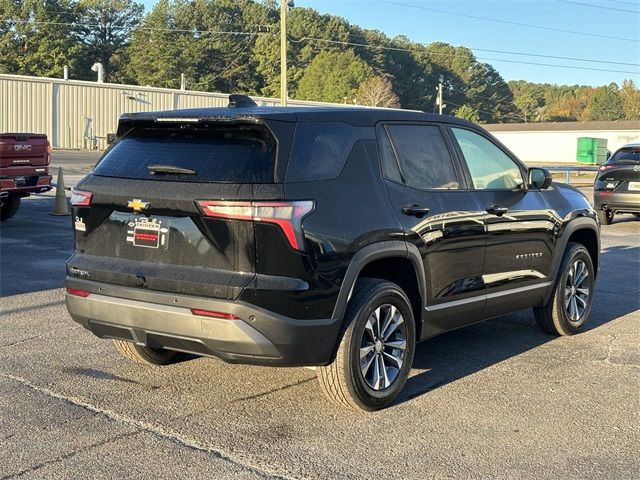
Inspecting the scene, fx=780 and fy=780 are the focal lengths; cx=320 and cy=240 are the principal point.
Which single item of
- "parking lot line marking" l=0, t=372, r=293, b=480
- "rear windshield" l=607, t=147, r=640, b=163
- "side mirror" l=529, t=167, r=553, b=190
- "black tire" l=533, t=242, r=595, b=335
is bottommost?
"parking lot line marking" l=0, t=372, r=293, b=480

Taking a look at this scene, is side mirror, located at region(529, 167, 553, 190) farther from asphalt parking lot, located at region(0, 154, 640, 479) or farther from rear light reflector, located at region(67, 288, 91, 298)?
rear light reflector, located at region(67, 288, 91, 298)

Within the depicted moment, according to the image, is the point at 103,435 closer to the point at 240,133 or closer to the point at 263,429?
the point at 263,429

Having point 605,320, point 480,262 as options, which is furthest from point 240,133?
point 605,320

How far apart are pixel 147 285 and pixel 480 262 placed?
97.1 inches

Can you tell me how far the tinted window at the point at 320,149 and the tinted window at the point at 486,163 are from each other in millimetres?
1239

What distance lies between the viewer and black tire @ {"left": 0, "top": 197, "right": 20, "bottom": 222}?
1417 cm

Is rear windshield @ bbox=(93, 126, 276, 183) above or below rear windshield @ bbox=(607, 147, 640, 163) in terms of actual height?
below

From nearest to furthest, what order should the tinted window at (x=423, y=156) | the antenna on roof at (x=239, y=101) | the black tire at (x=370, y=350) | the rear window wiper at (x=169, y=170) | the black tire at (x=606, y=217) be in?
1. the rear window wiper at (x=169, y=170)
2. the black tire at (x=370, y=350)
3. the tinted window at (x=423, y=156)
4. the antenna on roof at (x=239, y=101)
5. the black tire at (x=606, y=217)

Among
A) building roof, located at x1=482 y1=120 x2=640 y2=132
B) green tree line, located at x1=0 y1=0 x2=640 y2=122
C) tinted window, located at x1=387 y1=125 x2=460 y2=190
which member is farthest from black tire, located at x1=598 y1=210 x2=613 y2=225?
green tree line, located at x1=0 y1=0 x2=640 y2=122

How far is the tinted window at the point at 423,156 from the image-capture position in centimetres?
530

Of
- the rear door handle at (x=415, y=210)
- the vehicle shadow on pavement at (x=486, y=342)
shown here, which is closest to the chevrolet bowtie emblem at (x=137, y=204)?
the rear door handle at (x=415, y=210)

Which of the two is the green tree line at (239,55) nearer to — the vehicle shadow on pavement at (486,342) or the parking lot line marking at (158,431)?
the vehicle shadow on pavement at (486,342)

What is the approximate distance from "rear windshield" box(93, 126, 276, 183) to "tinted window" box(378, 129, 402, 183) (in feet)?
3.08

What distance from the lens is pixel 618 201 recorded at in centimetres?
1596
